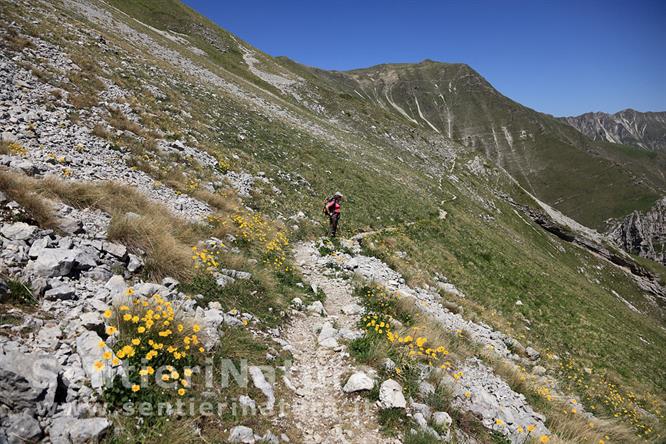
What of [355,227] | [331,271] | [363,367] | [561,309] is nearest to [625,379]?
A: [561,309]

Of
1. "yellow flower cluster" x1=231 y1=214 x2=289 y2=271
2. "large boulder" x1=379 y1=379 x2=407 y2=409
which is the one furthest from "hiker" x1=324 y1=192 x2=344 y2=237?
"large boulder" x1=379 y1=379 x2=407 y2=409

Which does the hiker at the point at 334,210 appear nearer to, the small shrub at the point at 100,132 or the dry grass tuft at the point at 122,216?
the dry grass tuft at the point at 122,216

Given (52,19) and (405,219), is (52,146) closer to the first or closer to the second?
(52,19)

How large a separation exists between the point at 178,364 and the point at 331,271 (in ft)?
27.0

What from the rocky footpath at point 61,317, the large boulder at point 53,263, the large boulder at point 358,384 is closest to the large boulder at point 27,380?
the rocky footpath at point 61,317

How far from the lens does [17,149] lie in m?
9.32

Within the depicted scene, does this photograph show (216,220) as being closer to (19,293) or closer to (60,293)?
(60,293)

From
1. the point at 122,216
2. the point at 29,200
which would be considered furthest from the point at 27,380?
the point at 122,216

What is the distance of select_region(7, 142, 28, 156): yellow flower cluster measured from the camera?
921 centimetres

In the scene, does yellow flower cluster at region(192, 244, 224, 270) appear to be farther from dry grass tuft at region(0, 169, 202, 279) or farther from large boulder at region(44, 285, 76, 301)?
large boulder at region(44, 285, 76, 301)

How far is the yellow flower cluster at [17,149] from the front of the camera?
9205mm

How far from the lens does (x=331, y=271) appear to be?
13047 millimetres

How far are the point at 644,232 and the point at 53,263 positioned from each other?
177m

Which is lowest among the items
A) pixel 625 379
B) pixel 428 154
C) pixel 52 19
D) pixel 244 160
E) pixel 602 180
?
pixel 625 379
